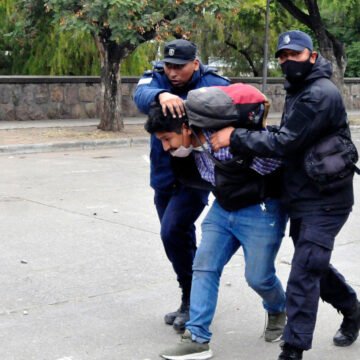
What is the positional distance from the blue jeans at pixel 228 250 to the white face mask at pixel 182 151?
1.19ft

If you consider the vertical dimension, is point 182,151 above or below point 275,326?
above

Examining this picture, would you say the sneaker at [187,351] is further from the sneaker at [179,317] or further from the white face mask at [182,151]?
the white face mask at [182,151]

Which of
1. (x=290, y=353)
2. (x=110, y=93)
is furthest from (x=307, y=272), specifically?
→ (x=110, y=93)

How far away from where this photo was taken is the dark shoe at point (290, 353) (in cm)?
→ 414

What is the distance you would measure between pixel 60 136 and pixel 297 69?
46.8 ft

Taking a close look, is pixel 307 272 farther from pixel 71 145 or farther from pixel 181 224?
pixel 71 145

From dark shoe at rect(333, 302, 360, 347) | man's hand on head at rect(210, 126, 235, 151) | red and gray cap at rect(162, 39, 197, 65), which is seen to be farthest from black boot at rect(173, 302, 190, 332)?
red and gray cap at rect(162, 39, 197, 65)

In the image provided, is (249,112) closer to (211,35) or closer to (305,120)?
(305,120)

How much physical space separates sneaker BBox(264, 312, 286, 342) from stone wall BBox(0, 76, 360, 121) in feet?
56.7

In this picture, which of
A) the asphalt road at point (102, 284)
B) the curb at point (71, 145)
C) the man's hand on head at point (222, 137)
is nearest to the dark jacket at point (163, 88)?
the man's hand on head at point (222, 137)

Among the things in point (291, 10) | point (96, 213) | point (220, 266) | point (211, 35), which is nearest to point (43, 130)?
point (291, 10)

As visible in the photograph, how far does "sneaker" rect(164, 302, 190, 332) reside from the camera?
16.2 ft

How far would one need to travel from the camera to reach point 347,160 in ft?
13.2

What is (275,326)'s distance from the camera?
4.68 meters
